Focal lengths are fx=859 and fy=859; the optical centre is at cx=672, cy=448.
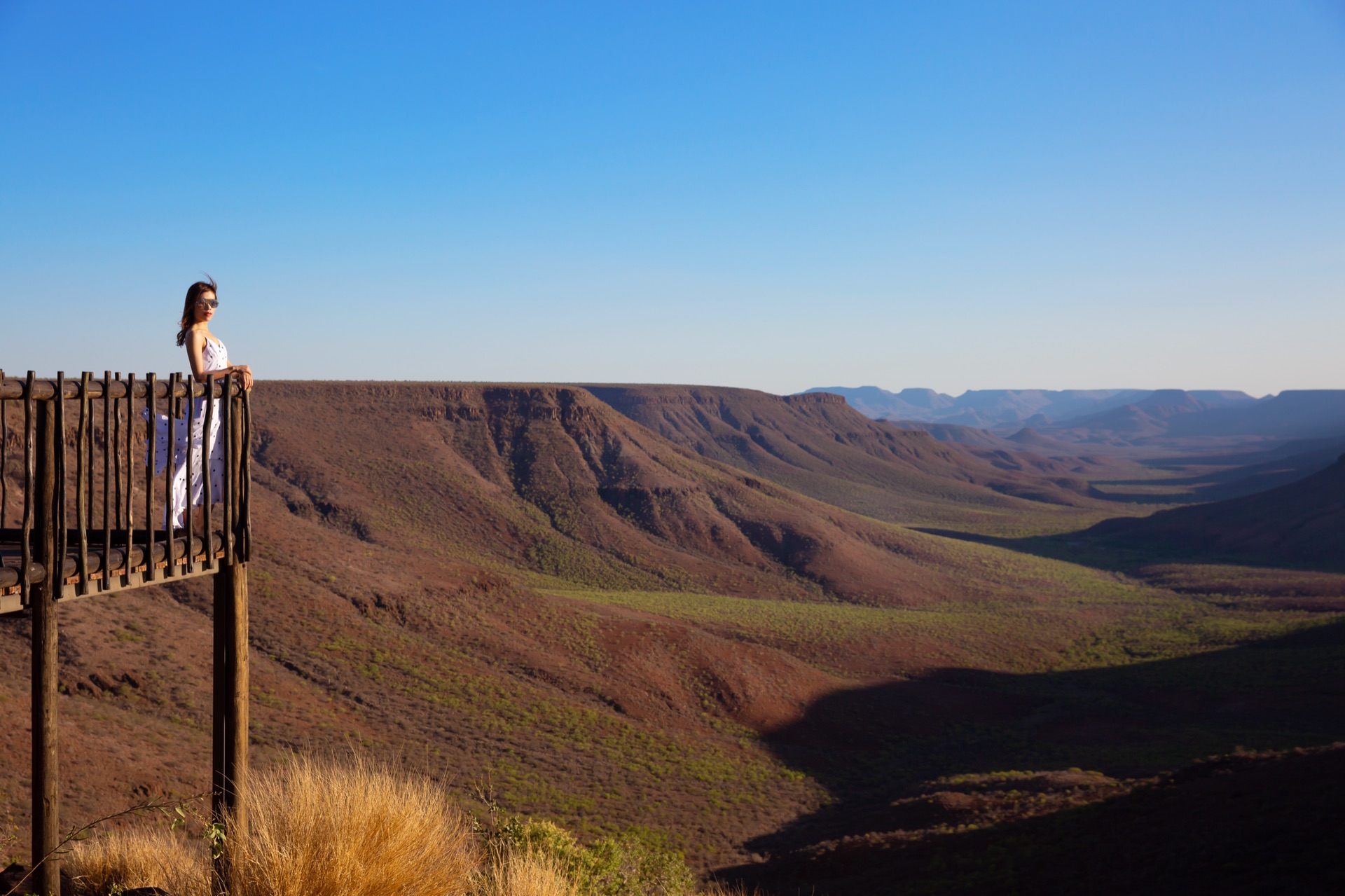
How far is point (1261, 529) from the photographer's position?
7875 cm

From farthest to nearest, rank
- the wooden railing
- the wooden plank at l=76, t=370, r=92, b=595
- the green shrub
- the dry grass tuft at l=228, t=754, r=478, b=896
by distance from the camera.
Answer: the green shrub → the dry grass tuft at l=228, t=754, r=478, b=896 → the wooden plank at l=76, t=370, r=92, b=595 → the wooden railing

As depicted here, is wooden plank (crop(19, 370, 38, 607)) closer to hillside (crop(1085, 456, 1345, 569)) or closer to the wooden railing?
the wooden railing

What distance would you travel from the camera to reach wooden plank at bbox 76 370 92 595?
16.5 ft

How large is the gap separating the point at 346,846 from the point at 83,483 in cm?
272

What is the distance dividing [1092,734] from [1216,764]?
1345 centimetres

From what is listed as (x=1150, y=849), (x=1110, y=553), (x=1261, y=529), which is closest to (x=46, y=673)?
(x=1150, y=849)

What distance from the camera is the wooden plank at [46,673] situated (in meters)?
4.93

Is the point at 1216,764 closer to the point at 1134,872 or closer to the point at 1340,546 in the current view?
the point at 1134,872

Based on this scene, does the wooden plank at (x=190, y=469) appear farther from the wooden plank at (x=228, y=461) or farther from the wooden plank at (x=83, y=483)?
the wooden plank at (x=83, y=483)

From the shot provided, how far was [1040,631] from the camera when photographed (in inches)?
1843

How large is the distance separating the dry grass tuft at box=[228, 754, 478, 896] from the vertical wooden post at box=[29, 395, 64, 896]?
1062 mm

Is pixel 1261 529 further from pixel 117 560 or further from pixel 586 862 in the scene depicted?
pixel 117 560

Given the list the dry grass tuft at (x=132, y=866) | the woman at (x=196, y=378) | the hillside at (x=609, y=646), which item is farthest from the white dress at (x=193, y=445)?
the hillside at (x=609, y=646)

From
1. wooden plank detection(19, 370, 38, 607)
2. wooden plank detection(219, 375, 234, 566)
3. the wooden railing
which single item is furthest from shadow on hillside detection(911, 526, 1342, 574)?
wooden plank detection(19, 370, 38, 607)
